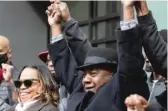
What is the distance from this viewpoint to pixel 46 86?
381 cm

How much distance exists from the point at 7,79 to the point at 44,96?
744 mm

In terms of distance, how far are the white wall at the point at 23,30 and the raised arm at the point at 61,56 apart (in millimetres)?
3824

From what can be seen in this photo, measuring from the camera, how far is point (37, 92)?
3.80m

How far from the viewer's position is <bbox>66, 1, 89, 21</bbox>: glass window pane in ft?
23.6

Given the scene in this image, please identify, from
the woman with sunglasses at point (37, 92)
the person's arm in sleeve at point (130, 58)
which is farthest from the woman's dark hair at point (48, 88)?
the person's arm in sleeve at point (130, 58)

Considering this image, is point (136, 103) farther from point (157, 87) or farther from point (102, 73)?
point (157, 87)

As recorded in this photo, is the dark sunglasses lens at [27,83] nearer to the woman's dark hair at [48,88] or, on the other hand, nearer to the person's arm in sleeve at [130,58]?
the woman's dark hair at [48,88]

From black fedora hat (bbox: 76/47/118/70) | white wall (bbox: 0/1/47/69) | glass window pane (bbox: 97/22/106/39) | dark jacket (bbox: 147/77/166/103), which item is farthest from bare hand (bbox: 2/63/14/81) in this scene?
white wall (bbox: 0/1/47/69)

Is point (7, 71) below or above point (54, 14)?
below

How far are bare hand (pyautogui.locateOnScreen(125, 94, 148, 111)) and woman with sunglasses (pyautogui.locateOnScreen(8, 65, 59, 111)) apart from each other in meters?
0.98

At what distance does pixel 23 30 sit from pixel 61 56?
4090 mm

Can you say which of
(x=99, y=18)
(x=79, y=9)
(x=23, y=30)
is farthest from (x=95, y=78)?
(x=23, y=30)

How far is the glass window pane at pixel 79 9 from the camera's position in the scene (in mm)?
7208

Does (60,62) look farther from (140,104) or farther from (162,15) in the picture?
(162,15)
